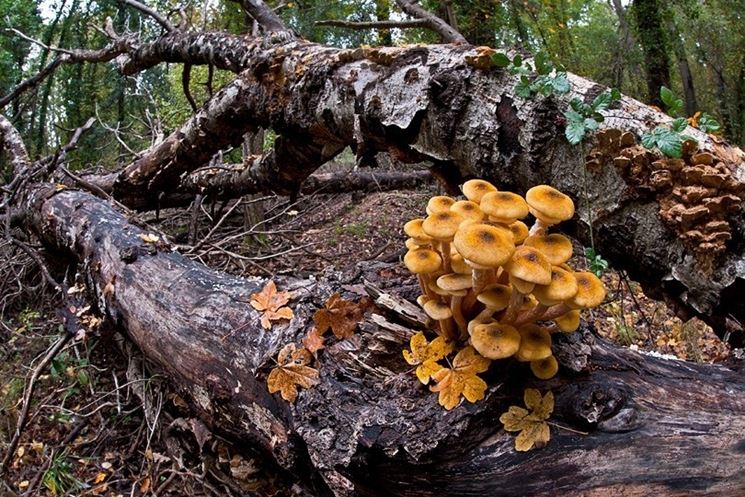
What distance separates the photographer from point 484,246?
1212mm

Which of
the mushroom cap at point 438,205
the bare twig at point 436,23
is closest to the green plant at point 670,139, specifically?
the mushroom cap at point 438,205

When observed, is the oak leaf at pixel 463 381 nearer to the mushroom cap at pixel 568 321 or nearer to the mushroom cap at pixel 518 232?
the mushroom cap at pixel 568 321

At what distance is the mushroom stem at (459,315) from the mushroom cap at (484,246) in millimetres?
290

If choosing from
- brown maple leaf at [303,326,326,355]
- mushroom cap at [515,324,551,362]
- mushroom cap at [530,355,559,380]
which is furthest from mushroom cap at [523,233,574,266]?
brown maple leaf at [303,326,326,355]

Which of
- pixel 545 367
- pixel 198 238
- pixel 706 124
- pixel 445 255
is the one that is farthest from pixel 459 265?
pixel 198 238

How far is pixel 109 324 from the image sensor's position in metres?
3.29

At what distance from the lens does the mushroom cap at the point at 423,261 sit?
1.40 metres

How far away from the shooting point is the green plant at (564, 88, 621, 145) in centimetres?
196

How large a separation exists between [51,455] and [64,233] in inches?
71.2

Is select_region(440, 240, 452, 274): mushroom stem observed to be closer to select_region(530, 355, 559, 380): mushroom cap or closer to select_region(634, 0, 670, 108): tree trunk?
select_region(530, 355, 559, 380): mushroom cap

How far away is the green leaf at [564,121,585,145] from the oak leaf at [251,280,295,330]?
122 centimetres

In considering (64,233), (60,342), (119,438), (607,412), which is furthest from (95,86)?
(607,412)

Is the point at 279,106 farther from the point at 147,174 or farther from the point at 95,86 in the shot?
the point at 95,86

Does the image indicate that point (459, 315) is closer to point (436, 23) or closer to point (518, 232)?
point (518, 232)
